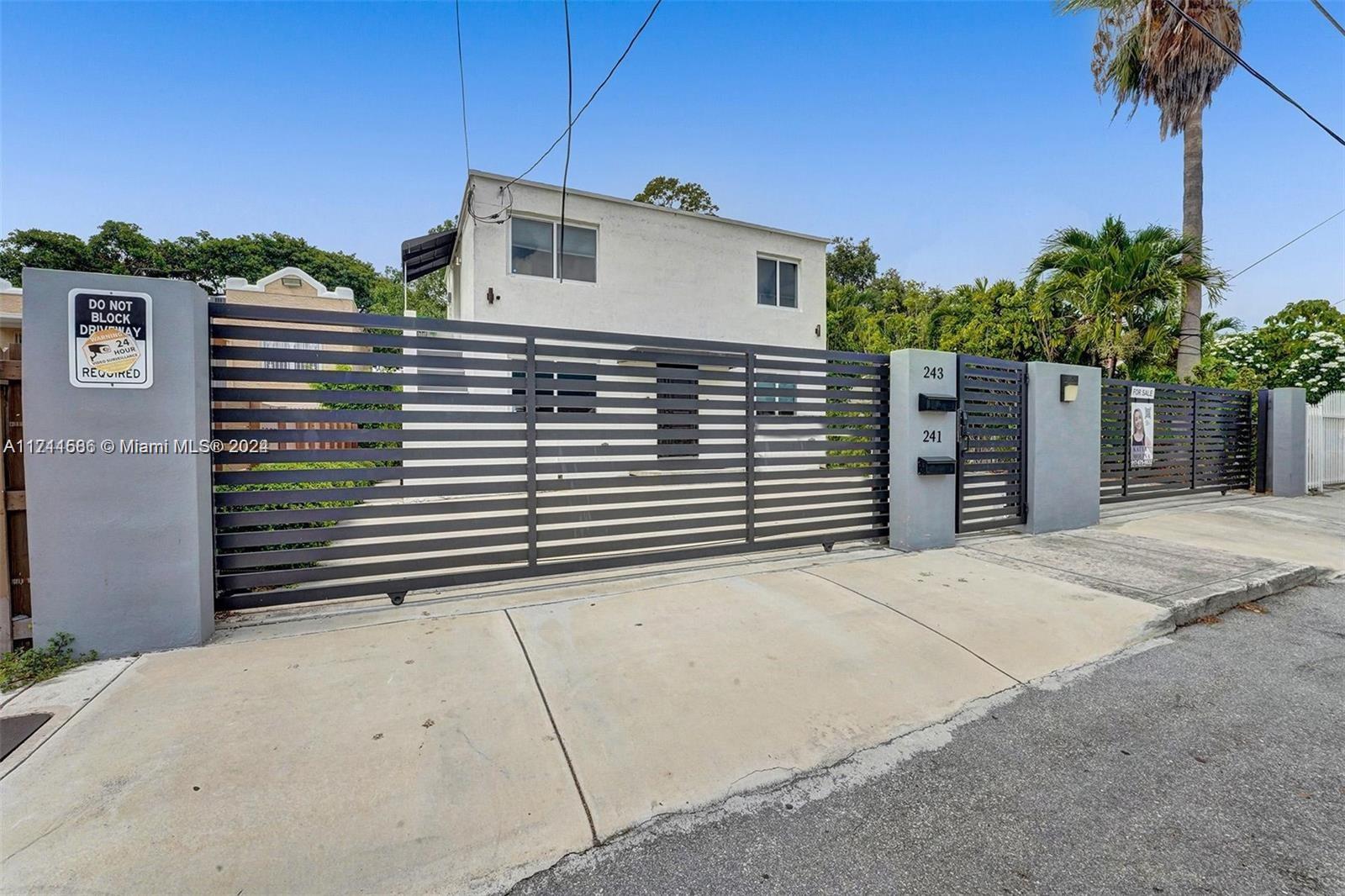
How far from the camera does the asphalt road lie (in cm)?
170

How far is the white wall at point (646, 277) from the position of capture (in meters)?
10.4

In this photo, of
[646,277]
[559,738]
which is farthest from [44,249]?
[559,738]

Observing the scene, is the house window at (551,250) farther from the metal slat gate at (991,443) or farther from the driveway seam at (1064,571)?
the driveway seam at (1064,571)

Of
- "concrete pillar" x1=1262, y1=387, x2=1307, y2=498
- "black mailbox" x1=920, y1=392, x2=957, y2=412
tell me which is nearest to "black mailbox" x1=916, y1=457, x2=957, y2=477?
"black mailbox" x1=920, y1=392, x2=957, y2=412

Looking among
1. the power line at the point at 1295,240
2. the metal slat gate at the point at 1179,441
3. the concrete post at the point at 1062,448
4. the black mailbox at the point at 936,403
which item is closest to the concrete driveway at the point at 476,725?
the black mailbox at the point at 936,403

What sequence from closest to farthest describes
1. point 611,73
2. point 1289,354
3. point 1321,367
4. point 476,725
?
point 476,725 < point 611,73 < point 1321,367 < point 1289,354

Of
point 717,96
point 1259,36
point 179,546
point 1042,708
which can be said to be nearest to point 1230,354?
point 1259,36

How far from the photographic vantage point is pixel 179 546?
3.12m

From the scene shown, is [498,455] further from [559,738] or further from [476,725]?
[559,738]

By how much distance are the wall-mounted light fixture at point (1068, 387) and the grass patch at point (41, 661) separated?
8762 mm

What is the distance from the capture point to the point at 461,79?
30.7ft

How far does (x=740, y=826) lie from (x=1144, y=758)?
1.80 metres

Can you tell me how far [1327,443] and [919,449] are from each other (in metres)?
12.3

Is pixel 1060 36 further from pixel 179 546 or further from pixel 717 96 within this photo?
pixel 179 546
